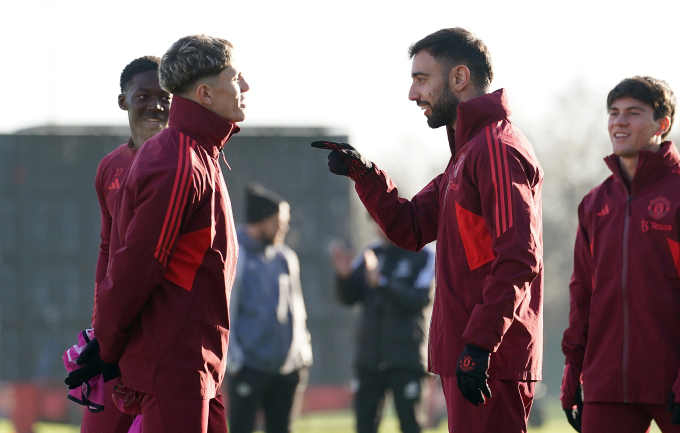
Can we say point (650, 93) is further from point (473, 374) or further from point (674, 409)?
point (473, 374)

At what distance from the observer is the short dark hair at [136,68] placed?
13.0ft

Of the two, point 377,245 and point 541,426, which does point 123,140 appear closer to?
point 377,245

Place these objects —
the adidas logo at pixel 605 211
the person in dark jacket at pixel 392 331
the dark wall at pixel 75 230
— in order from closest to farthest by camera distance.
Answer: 1. the adidas logo at pixel 605 211
2. the person in dark jacket at pixel 392 331
3. the dark wall at pixel 75 230

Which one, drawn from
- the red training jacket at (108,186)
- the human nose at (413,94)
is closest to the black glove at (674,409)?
the human nose at (413,94)

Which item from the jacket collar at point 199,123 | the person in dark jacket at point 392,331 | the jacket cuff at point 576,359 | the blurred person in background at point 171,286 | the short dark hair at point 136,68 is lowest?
the person in dark jacket at point 392,331

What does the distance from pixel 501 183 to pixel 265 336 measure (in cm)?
380

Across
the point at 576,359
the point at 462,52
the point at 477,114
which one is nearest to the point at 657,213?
the point at 576,359

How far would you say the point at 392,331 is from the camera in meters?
6.36

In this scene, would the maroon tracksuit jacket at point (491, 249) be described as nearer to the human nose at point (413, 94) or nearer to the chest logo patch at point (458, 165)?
the chest logo patch at point (458, 165)

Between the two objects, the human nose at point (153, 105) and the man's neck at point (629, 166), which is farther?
the man's neck at point (629, 166)

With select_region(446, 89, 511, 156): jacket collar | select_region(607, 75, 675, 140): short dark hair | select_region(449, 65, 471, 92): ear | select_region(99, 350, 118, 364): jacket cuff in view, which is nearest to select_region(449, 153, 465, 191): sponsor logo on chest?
select_region(446, 89, 511, 156): jacket collar

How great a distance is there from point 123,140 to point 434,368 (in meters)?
10.2

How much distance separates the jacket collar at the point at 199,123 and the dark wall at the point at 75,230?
30.9ft

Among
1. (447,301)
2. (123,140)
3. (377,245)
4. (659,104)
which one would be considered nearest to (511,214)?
(447,301)
